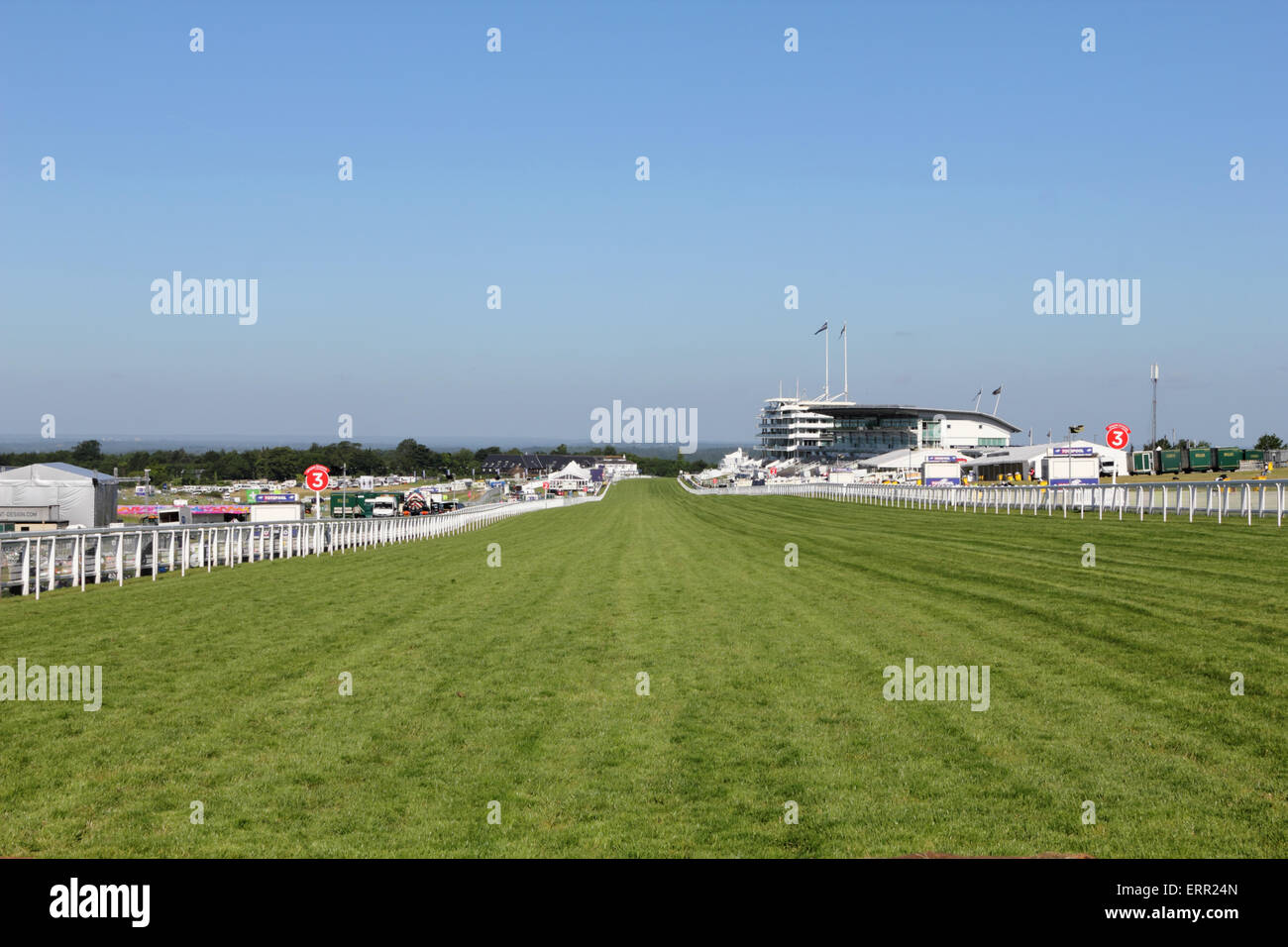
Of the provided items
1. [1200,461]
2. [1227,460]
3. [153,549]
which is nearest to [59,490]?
[153,549]

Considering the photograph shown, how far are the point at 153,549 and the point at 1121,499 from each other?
32.5 m

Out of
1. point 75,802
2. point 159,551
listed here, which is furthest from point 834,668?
point 159,551

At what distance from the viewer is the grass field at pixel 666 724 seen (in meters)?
6.80

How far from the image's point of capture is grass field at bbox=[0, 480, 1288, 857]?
680 centimetres

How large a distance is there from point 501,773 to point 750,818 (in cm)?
226

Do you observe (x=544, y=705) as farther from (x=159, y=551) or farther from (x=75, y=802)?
(x=159, y=551)

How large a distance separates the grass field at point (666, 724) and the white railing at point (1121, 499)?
1202 centimetres

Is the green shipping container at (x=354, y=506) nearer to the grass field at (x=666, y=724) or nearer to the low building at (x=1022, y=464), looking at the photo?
the low building at (x=1022, y=464)

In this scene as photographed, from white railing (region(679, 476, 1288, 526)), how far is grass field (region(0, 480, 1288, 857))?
12021 mm

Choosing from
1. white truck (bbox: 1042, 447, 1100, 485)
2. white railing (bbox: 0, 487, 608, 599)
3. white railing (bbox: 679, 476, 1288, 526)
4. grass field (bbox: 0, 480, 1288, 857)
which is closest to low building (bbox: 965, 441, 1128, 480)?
white truck (bbox: 1042, 447, 1100, 485)

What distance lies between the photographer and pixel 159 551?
2728 cm

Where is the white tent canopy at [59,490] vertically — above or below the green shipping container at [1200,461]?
below

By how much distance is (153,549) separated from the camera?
26.2 meters

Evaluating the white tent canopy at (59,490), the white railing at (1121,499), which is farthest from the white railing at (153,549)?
the white railing at (1121,499)
